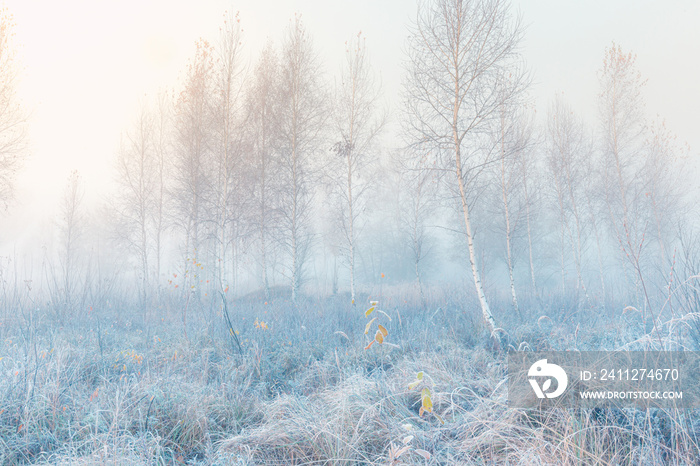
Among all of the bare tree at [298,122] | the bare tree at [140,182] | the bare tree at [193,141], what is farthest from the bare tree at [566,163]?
the bare tree at [140,182]

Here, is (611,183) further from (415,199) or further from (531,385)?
(531,385)

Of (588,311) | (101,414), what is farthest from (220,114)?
(588,311)

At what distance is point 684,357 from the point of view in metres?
3.14

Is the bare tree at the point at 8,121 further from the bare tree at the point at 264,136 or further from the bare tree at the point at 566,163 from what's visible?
the bare tree at the point at 566,163

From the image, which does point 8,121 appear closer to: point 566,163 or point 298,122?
point 298,122

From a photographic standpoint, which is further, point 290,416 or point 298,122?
point 298,122

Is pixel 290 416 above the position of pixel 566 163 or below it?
below

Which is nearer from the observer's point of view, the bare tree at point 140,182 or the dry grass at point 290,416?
the dry grass at point 290,416

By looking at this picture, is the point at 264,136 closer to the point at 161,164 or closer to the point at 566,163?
the point at 161,164

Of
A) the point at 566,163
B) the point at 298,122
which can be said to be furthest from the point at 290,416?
the point at 566,163

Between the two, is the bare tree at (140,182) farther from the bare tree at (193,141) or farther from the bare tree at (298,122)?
the bare tree at (298,122)

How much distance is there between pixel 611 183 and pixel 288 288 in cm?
1511

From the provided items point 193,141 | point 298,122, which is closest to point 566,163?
point 298,122

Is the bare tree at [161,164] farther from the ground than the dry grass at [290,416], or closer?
farther from the ground
